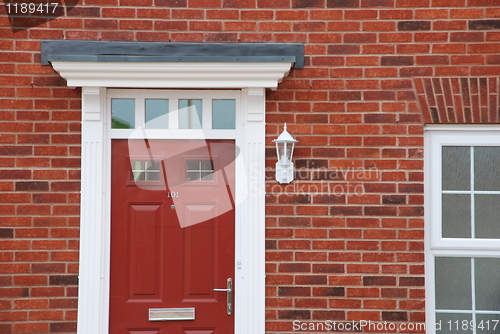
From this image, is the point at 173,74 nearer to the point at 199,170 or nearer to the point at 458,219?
the point at 199,170

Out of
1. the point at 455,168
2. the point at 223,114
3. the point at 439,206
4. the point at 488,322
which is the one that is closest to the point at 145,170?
the point at 223,114

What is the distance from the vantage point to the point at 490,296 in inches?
143

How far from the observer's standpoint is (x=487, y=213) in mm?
3668

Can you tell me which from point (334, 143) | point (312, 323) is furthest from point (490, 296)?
point (334, 143)

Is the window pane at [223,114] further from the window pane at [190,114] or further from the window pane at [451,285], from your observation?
the window pane at [451,285]

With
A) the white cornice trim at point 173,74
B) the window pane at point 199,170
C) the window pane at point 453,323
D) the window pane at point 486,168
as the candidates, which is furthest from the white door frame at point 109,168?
the window pane at point 486,168

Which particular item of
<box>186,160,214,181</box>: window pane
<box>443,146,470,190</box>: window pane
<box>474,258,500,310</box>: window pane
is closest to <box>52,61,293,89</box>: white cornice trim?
<box>186,160,214,181</box>: window pane

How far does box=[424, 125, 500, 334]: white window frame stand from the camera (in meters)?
3.63

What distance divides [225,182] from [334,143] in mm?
897

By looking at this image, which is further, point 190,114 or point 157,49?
point 190,114

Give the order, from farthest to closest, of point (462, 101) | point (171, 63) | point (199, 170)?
point (199, 170), point (462, 101), point (171, 63)

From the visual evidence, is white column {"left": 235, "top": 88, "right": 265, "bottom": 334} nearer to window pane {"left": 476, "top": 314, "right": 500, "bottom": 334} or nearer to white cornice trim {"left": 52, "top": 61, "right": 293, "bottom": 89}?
white cornice trim {"left": 52, "top": 61, "right": 293, "bottom": 89}

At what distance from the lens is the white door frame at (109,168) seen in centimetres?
349

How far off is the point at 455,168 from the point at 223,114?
186cm
